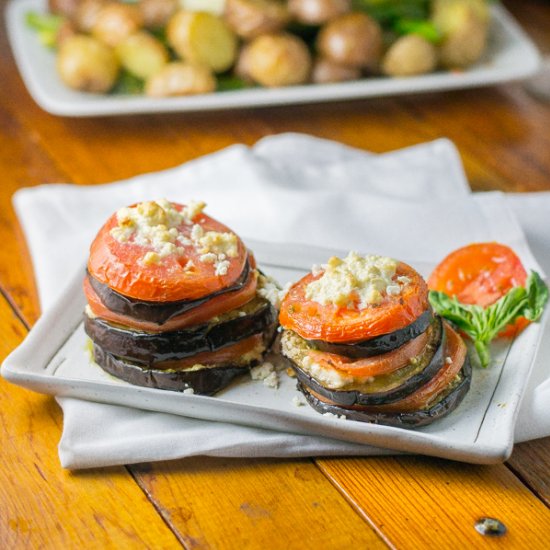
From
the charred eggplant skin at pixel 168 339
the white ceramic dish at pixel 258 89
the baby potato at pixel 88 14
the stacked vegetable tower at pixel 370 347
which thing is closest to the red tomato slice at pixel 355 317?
the stacked vegetable tower at pixel 370 347

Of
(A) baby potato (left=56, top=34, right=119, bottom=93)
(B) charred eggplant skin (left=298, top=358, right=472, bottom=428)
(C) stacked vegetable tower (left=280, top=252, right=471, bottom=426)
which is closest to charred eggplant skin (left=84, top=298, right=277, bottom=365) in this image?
(C) stacked vegetable tower (left=280, top=252, right=471, bottom=426)

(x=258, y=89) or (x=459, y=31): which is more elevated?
(x=459, y=31)

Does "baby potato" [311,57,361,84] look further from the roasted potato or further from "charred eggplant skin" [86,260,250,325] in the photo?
"charred eggplant skin" [86,260,250,325]

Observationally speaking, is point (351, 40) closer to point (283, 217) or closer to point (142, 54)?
point (142, 54)

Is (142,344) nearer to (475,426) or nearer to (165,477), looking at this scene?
(165,477)

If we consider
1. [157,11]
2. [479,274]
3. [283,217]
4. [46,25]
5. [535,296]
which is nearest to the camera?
[535,296]

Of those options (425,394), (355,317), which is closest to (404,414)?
(425,394)
